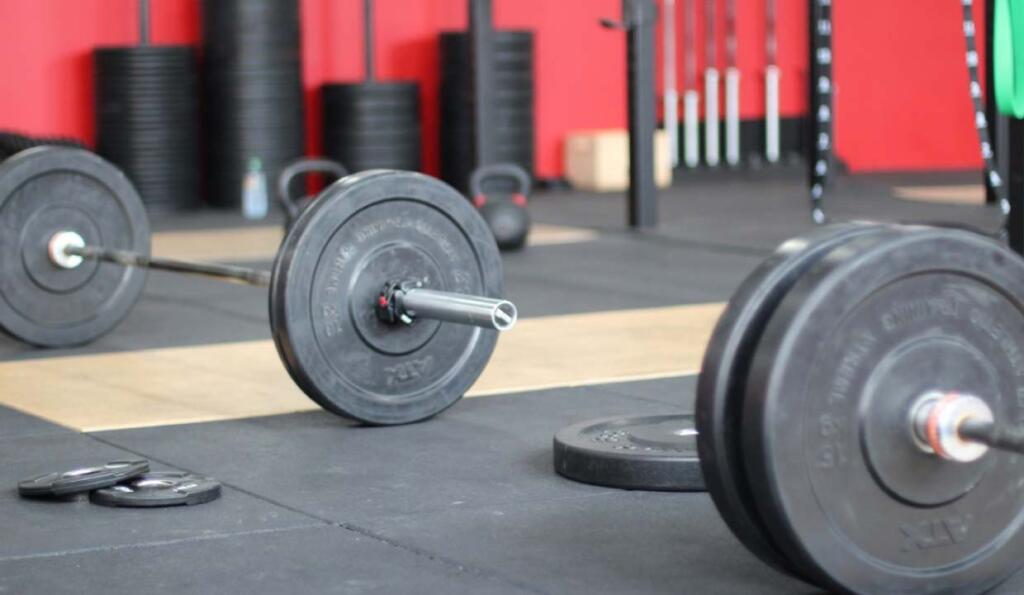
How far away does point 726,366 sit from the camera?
6.91 feet

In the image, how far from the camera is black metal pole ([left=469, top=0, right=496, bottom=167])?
27.0ft

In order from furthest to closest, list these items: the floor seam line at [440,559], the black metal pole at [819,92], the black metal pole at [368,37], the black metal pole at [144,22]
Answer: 1. the black metal pole at [368,37]
2. the black metal pole at [144,22]
3. the black metal pole at [819,92]
4. the floor seam line at [440,559]

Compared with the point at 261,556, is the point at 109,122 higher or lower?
higher

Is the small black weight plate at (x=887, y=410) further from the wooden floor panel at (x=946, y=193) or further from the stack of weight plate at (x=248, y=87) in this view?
the stack of weight plate at (x=248, y=87)

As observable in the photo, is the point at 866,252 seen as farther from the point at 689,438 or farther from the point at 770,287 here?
the point at 689,438

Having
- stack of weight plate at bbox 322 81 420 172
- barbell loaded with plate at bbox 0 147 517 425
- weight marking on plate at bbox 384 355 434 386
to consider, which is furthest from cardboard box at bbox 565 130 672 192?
weight marking on plate at bbox 384 355 434 386

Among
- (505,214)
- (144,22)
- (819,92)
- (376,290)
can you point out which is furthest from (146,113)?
(376,290)

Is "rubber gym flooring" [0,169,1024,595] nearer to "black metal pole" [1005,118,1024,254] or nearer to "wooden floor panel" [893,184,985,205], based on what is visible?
"black metal pole" [1005,118,1024,254]

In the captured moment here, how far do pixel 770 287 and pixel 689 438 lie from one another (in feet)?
3.00

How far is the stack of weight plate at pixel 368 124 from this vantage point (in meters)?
9.18

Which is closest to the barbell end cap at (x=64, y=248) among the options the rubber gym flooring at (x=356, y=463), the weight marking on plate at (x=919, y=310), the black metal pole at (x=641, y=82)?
the rubber gym flooring at (x=356, y=463)

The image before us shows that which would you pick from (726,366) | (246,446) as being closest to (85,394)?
(246,446)

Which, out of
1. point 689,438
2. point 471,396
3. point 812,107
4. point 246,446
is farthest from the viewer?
point 812,107

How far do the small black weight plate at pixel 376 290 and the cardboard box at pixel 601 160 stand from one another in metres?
6.55
